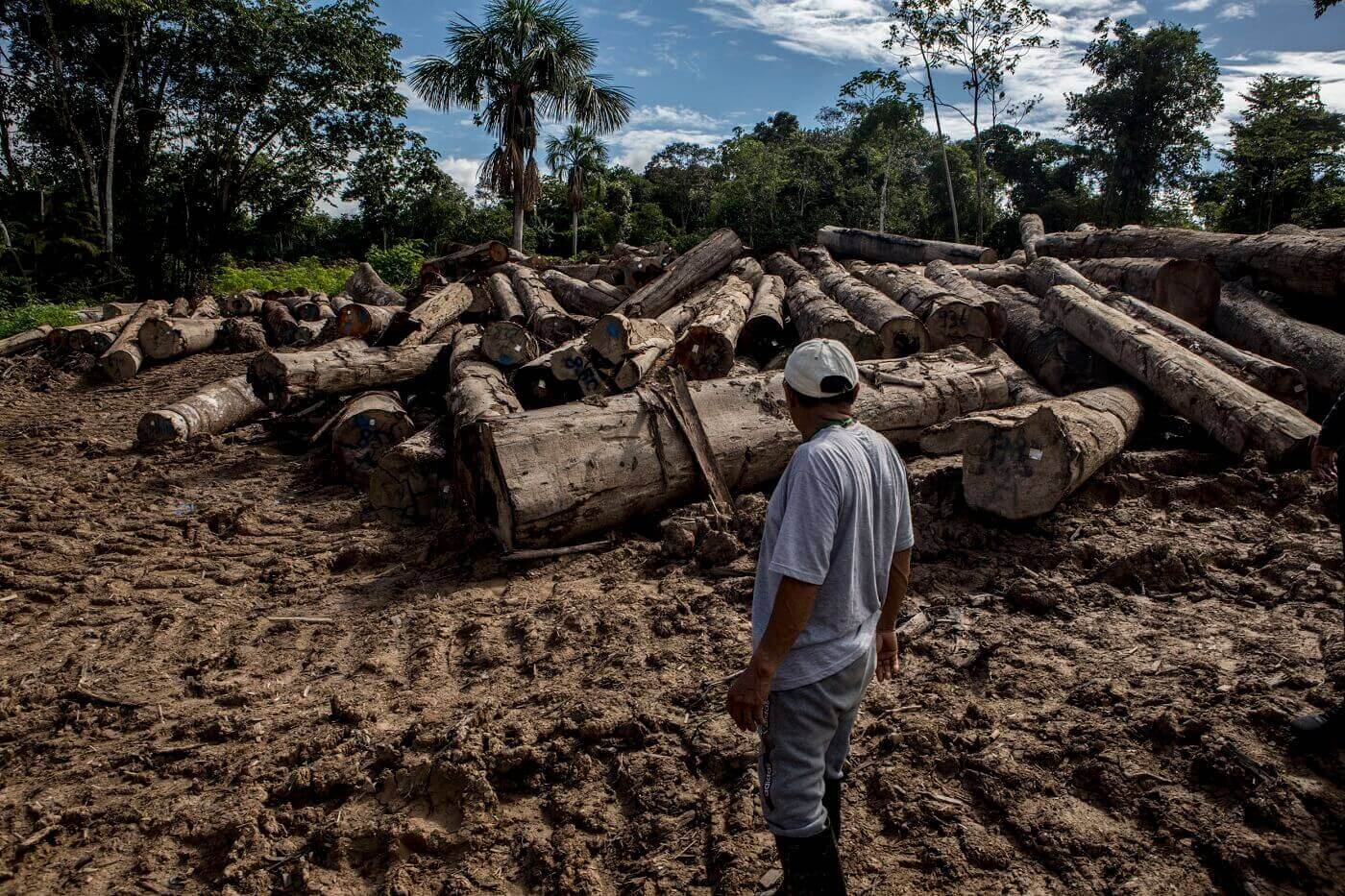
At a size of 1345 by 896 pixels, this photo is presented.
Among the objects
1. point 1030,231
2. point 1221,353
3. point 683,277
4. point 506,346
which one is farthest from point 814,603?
point 1030,231

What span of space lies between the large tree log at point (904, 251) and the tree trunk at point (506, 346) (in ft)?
28.3

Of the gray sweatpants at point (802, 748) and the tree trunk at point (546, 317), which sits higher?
the tree trunk at point (546, 317)

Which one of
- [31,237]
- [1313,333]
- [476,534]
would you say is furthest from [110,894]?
[31,237]

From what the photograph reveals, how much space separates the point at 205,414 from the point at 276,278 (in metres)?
16.6

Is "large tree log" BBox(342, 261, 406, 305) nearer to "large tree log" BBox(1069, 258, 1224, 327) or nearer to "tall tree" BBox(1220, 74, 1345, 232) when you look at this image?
"large tree log" BBox(1069, 258, 1224, 327)

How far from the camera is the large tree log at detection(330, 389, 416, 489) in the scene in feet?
20.4

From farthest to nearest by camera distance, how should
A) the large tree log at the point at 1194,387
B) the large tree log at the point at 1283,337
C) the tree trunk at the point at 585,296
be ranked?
1. the tree trunk at the point at 585,296
2. the large tree log at the point at 1283,337
3. the large tree log at the point at 1194,387

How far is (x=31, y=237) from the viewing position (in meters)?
17.8

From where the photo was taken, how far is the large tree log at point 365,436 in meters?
6.21

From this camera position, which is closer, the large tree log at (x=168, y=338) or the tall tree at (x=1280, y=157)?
the large tree log at (x=168, y=338)

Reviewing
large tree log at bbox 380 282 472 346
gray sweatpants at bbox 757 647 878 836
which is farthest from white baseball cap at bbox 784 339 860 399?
large tree log at bbox 380 282 472 346

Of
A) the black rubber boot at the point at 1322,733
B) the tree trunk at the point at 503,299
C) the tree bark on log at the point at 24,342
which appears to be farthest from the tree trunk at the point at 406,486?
the tree bark on log at the point at 24,342

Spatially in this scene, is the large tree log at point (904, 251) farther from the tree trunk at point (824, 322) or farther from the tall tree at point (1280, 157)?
the tall tree at point (1280, 157)

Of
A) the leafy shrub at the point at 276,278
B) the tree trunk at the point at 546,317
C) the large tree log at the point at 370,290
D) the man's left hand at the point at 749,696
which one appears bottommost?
the man's left hand at the point at 749,696
